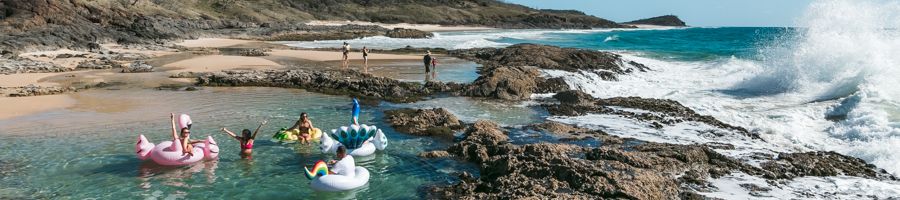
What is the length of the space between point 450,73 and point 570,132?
13201 mm

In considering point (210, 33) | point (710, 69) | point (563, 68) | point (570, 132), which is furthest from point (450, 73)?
point (210, 33)

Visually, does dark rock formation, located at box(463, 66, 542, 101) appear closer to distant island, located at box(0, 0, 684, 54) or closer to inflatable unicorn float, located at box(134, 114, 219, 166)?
inflatable unicorn float, located at box(134, 114, 219, 166)

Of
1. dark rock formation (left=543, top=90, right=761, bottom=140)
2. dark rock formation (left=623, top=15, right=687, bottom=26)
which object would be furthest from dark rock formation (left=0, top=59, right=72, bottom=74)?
dark rock formation (left=623, top=15, right=687, bottom=26)

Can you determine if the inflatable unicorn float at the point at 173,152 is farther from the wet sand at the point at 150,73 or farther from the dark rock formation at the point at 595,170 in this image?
the wet sand at the point at 150,73

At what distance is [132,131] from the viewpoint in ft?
43.5

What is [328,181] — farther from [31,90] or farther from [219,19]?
[219,19]

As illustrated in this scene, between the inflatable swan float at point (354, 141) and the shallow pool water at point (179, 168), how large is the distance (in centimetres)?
18

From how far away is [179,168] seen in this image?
10.2m

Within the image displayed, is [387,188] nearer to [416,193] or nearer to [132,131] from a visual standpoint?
[416,193]

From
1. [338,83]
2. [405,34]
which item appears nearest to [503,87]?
[338,83]

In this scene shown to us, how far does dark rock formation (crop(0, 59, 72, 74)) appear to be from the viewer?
23828 mm

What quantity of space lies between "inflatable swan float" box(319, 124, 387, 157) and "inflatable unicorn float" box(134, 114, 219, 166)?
2.01 m

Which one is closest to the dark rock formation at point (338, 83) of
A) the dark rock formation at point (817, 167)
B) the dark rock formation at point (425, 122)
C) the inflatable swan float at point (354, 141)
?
the dark rock formation at point (425, 122)

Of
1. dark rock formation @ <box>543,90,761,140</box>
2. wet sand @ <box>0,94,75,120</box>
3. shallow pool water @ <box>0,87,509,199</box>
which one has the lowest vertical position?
shallow pool water @ <box>0,87,509,199</box>
